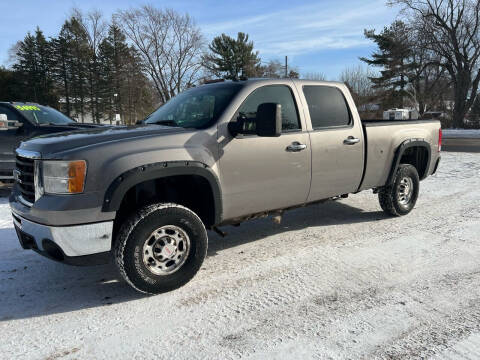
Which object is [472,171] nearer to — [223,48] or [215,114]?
[215,114]

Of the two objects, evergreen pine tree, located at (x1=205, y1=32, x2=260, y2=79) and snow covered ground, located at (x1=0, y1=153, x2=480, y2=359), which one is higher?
evergreen pine tree, located at (x1=205, y1=32, x2=260, y2=79)

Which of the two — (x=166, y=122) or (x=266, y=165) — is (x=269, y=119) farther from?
(x=166, y=122)

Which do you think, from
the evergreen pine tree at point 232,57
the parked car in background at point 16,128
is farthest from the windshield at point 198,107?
the evergreen pine tree at point 232,57

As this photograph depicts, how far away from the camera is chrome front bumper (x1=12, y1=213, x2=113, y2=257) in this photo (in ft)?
9.09

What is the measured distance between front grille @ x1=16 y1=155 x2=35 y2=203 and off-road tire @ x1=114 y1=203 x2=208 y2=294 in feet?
2.78

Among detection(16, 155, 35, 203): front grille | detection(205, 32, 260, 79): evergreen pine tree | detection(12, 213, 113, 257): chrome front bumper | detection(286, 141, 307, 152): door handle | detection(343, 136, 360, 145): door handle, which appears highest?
detection(205, 32, 260, 79): evergreen pine tree

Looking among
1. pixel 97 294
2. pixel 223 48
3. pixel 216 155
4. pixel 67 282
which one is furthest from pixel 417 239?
pixel 223 48

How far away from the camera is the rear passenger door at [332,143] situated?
415cm

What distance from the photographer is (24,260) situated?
398 cm

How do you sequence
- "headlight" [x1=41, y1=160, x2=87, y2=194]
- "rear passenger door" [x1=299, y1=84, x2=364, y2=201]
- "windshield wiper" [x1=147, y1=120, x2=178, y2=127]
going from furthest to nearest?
"rear passenger door" [x1=299, y1=84, x2=364, y2=201] → "windshield wiper" [x1=147, y1=120, x2=178, y2=127] → "headlight" [x1=41, y1=160, x2=87, y2=194]

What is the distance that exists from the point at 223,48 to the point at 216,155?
42.8 meters

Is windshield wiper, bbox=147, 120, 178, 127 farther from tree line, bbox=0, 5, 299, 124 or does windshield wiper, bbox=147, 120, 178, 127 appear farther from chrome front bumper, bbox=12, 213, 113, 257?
tree line, bbox=0, 5, 299, 124

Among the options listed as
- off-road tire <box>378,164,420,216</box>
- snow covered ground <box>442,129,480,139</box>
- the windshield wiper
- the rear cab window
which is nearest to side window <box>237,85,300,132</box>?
the windshield wiper

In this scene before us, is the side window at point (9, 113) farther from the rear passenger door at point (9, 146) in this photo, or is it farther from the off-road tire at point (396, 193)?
the off-road tire at point (396, 193)
